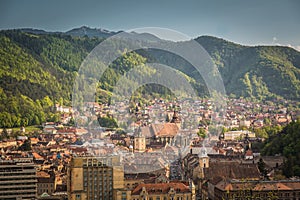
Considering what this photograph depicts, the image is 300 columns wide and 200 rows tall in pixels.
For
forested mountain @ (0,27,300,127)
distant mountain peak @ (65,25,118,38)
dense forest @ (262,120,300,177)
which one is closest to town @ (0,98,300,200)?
dense forest @ (262,120,300,177)

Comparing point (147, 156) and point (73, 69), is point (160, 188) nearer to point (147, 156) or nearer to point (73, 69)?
point (147, 156)

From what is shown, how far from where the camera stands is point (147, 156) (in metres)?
34.2

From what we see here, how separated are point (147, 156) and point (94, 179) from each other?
42.4 feet

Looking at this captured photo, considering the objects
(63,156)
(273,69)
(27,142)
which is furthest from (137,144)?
(273,69)

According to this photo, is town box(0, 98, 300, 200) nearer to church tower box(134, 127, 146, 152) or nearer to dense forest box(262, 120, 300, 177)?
church tower box(134, 127, 146, 152)

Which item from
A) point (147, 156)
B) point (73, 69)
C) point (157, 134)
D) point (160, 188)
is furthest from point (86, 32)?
point (160, 188)

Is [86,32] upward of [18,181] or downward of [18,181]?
upward

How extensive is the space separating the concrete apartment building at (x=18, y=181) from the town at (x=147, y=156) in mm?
45

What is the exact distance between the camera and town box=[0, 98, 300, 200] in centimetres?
2212

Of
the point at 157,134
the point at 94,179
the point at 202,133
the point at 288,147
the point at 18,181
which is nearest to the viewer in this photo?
the point at 94,179

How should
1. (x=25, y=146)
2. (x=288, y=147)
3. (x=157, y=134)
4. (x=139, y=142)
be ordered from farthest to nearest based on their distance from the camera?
(x=157, y=134) → (x=25, y=146) → (x=139, y=142) → (x=288, y=147)

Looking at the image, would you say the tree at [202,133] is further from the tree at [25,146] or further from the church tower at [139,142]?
the tree at [25,146]

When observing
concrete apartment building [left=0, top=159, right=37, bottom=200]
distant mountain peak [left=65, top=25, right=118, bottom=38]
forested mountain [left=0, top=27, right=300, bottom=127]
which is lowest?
concrete apartment building [left=0, top=159, right=37, bottom=200]

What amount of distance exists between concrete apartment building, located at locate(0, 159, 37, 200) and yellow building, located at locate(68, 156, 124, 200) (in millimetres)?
5554
